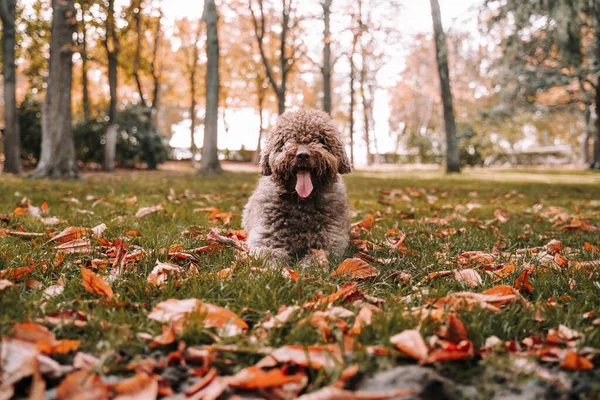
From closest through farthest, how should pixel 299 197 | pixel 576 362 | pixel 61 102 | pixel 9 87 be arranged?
pixel 576 362, pixel 299 197, pixel 61 102, pixel 9 87

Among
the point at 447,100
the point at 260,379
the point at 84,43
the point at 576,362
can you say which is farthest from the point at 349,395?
the point at 84,43

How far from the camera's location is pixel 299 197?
3.93 meters

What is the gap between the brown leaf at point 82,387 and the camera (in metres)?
1.61

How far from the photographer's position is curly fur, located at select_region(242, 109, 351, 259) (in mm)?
3814

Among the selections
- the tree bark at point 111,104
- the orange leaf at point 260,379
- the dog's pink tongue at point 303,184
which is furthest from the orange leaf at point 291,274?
the tree bark at point 111,104

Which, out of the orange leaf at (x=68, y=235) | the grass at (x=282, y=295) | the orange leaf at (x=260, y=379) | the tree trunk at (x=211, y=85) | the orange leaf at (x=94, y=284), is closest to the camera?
the orange leaf at (x=260, y=379)

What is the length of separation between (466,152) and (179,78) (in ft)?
79.5

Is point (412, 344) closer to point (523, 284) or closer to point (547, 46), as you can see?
point (523, 284)

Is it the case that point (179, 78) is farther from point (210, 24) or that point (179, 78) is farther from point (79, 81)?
point (210, 24)

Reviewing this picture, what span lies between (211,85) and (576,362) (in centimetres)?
1539

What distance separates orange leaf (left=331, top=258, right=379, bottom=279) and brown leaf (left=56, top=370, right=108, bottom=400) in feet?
5.59

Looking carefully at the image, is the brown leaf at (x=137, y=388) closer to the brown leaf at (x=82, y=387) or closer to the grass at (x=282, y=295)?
the brown leaf at (x=82, y=387)

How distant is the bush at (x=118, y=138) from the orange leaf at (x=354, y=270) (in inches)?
806

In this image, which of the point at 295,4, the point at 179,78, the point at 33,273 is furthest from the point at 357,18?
the point at 179,78
